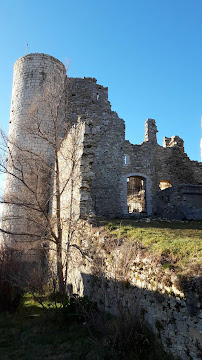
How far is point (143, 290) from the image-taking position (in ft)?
16.6

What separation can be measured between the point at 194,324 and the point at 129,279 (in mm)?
1892

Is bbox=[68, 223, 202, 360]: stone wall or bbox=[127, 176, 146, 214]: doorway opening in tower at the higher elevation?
bbox=[127, 176, 146, 214]: doorway opening in tower

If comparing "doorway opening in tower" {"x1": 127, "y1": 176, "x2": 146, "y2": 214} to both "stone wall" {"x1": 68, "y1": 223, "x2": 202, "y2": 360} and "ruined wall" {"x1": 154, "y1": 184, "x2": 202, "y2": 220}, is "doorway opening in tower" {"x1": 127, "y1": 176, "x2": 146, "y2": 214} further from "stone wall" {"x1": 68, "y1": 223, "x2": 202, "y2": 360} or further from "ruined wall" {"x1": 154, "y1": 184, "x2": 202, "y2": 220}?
"stone wall" {"x1": 68, "y1": 223, "x2": 202, "y2": 360}

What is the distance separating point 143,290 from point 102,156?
45.0 ft

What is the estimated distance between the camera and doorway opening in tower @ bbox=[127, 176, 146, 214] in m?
18.8

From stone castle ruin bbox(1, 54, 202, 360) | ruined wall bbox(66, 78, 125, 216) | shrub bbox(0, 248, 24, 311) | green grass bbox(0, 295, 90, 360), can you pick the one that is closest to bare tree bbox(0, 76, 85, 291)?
stone castle ruin bbox(1, 54, 202, 360)

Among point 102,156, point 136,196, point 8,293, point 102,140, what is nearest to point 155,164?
point 136,196

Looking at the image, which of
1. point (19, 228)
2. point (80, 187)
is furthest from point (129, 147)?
point (80, 187)

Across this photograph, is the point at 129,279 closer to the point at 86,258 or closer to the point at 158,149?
the point at 86,258

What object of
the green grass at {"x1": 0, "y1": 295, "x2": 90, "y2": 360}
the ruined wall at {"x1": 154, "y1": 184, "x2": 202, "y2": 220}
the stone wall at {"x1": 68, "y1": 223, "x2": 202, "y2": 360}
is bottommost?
the green grass at {"x1": 0, "y1": 295, "x2": 90, "y2": 360}

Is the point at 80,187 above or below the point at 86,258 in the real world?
above

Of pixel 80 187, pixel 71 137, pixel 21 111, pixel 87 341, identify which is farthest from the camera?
pixel 21 111

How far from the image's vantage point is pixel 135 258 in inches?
218

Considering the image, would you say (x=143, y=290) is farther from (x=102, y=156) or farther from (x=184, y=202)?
(x=102, y=156)
